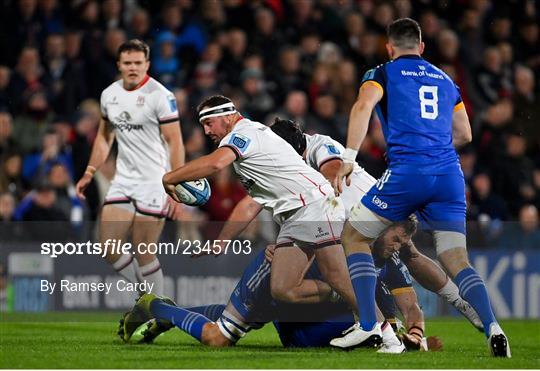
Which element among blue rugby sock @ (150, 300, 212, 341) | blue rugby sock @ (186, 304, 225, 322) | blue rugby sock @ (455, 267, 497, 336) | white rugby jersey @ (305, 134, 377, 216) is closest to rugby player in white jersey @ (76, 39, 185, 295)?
blue rugby sock @ (186, 304, 225, 322)

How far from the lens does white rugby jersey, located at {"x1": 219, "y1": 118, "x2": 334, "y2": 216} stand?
8523mm

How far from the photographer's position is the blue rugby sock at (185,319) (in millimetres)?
8531

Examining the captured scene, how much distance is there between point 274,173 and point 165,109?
219 centimetres

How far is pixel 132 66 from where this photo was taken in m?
10.6

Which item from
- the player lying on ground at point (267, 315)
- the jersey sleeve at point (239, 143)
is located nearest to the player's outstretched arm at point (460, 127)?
the player lying on ground at point (267, 315)

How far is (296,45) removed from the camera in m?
16.7

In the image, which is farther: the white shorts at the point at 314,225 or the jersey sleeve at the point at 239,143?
the white shorts at the point at 314,225

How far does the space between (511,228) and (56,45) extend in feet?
19.8

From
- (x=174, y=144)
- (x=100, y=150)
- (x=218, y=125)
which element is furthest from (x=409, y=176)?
(x=100, y=150)

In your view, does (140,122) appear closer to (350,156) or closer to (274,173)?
(274,173)

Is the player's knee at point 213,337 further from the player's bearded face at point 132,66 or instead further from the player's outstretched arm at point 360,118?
the player's bearded face at point 132,66

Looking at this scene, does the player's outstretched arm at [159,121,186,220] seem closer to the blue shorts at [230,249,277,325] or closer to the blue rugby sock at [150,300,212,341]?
the blue rugby sock at [150,300,212,341]

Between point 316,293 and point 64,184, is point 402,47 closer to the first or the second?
point 316,293

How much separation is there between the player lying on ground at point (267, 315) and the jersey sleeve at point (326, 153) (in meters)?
0.80
